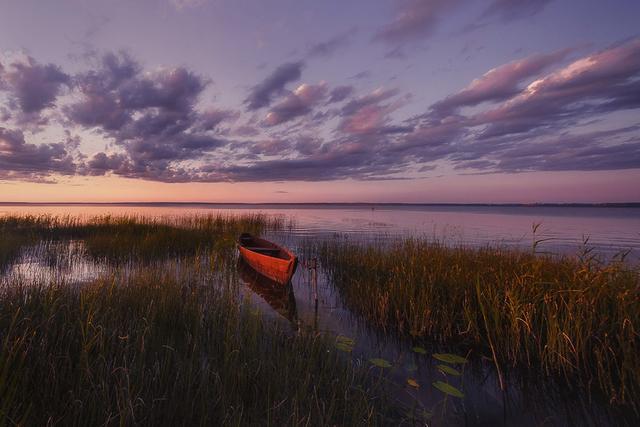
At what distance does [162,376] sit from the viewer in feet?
10.5

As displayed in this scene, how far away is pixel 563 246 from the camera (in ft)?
59.8

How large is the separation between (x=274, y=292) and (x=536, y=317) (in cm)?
682

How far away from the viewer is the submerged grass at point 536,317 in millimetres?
4234

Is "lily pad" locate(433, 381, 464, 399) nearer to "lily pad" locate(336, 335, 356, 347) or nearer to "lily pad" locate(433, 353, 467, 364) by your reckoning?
"lily pad" locate(433, 353, 467, 364)

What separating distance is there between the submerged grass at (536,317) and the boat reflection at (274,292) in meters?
1.68

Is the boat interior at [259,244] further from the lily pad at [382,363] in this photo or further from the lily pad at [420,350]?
the lily pad at [382,363]

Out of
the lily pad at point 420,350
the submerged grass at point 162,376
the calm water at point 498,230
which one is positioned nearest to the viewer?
the submerged grass at point 162,376

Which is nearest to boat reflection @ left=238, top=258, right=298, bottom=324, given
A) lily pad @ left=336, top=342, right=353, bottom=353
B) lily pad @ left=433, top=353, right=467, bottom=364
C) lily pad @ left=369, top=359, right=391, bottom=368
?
lily pad @ left=336, top=342, right=353, bottom=353

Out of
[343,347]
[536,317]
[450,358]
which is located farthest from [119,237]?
[536,317]

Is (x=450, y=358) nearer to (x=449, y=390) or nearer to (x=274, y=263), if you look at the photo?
(x=449, y=390)

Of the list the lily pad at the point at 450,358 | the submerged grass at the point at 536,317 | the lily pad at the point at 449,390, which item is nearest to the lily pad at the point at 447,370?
the lily pad at the point at 450,358

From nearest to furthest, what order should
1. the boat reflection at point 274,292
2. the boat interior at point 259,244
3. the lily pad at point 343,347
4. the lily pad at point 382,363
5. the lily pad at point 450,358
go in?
1. the lily pad at point 382,363
2. the lily pad at point 450,358
3. the lily pad at point 343,347
4. the boat reflection at point 274,292
5. the boat interior at point 259,244

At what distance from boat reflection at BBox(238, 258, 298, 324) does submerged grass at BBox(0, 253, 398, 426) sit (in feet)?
8.46

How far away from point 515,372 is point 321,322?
3740 mm
